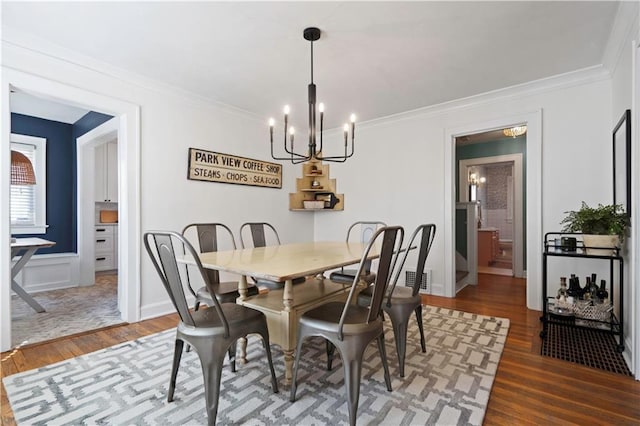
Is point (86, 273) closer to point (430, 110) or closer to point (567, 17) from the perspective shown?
point (430, 110)

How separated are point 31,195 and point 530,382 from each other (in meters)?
6.03

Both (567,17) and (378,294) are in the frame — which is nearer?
(378,294)

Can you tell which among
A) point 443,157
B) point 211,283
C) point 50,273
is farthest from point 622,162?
point 50,273

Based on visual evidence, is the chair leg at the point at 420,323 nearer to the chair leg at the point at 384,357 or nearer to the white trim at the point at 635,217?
the chair leg at the point at 384,357

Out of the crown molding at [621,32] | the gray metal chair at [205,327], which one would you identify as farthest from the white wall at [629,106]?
the gray metal chair at [205,327]

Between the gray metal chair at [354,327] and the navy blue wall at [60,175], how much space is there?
179 inches

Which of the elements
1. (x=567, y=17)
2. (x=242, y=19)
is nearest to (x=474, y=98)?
(x=567, y=17)

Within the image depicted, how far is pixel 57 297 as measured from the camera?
381cm

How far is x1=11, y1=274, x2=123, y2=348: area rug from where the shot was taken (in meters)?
2.66

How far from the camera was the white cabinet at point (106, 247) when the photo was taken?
5289 mm

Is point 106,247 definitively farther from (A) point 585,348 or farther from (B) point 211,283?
(A) point 585,348

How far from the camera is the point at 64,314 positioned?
10.4 ft

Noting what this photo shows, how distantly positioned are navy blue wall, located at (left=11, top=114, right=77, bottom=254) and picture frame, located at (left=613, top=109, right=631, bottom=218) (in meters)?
6.41

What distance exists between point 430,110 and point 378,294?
3097 millimetres
